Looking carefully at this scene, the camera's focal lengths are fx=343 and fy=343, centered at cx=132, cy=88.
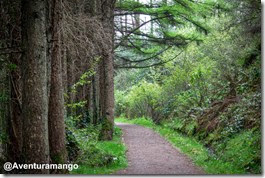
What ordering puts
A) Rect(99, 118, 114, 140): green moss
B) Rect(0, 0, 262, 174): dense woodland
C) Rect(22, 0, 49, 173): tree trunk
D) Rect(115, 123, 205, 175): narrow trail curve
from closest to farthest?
Rect(22, 0, 49, 173): tree trunk → Rect(0, 0, 262, 174): dense woodland → Rect(115, 123, 205, 175): narrow trail curve → Rect(99, 118, 114, 140): green moss

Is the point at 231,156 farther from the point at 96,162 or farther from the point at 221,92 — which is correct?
the point at 221,92

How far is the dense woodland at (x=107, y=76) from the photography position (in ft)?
19.7

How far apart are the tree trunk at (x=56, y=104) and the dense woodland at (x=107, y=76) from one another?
2cm

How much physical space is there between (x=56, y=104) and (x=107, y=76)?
5853 mm

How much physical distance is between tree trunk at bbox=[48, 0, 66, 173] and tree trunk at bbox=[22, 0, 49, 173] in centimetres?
85

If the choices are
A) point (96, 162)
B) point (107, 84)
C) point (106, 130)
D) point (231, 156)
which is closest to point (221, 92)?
point (107, 84)

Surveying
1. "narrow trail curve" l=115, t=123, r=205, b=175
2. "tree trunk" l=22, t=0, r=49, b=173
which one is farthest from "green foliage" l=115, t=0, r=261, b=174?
"tree trunk" l=22, t=0, r=49, b=173

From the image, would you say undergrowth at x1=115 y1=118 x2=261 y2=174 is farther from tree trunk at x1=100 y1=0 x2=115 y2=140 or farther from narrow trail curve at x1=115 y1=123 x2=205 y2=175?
tree trunk at x1=100 y1=0 x2=115 y2=140

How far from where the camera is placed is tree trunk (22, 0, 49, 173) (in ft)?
19.2

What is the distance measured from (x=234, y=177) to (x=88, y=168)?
3.04 m

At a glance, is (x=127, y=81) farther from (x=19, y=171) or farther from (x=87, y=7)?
(x=19, y=171)

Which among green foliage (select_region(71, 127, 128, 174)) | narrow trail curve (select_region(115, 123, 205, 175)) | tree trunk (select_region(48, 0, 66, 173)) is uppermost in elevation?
tree trunk (select_region(48, 0, 66, 173))

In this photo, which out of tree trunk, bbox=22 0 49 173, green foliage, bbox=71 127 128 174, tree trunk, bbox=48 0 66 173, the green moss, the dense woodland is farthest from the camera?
the green moss

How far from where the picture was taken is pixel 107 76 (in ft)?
41.7
